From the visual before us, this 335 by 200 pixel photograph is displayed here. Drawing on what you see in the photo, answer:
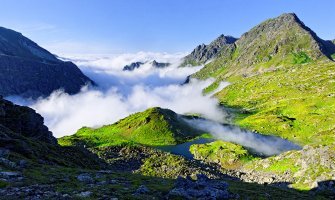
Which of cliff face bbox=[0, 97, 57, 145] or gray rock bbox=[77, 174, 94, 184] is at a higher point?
cliff face bbox=[0, 97, 57, 145]

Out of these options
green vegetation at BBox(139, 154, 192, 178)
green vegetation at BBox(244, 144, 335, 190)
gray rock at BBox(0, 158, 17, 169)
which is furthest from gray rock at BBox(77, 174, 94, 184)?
green vegetation at BBox(139, 154, 192, 178)

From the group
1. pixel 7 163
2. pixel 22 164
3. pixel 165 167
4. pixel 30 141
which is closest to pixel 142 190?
pixel 22 164

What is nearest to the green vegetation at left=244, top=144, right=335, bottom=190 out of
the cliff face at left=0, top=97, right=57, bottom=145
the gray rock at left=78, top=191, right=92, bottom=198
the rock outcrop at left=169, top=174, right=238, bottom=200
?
the rock outcrop at left=169, top=174, right=238, bottom=200

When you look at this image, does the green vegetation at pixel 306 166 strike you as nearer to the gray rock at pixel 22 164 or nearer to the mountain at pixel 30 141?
the mountain at pixel 30 141

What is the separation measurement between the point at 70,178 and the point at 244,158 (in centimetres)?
15454

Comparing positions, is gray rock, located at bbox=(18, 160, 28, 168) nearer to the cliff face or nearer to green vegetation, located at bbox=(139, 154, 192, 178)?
the cliff face

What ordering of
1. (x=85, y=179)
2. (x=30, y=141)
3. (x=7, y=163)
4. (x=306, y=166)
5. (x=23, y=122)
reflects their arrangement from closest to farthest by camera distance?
(x=85, y=179) → (x=7, y=163) → (x=30, y=141) → (x=23, y=122) → (x=306, y=166)

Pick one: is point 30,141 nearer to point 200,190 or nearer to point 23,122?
point 23,122

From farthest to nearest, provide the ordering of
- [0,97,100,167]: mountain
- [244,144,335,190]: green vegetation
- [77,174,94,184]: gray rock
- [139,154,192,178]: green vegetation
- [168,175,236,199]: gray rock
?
[139,154,192,178]: green vegetation < [244,144,335,190]: green vegetation < [0,97,100,167]: mountain < [77,174,94,184]: gray rock < [168,175,236,199]: gray rock

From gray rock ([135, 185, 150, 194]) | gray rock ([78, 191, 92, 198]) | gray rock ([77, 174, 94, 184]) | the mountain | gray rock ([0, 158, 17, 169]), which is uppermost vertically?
the mountain

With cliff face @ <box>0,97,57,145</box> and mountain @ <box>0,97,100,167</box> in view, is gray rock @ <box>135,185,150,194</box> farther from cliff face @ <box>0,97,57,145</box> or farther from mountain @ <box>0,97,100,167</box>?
cliff face @ <box>0,97,57,145</box>

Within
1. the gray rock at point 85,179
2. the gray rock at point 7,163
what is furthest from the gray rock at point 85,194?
the gray rock at point 7,163

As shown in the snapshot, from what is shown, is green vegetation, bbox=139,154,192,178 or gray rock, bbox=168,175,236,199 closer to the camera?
gray rock, bbox=168,175,236,199

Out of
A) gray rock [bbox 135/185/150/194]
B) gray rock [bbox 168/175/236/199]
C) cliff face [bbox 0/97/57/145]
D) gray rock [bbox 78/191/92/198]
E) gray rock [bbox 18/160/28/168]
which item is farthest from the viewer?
cliff face [bbox 0/97/57/145]
